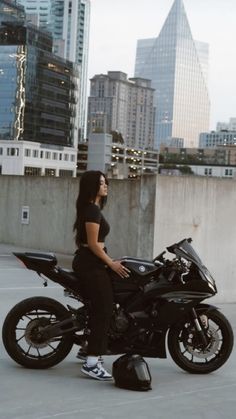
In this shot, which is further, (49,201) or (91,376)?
(49,201)

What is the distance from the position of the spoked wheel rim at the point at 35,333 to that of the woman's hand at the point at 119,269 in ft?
2.06

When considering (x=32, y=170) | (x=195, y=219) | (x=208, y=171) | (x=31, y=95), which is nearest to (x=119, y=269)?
(x=195, y=219)

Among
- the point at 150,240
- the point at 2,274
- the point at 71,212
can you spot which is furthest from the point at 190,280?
the point at 71,212

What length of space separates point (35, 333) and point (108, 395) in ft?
2.64

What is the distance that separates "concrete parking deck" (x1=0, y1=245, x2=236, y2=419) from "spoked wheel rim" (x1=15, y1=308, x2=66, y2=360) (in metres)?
Answer: 0.15

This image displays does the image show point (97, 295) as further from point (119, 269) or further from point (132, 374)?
point (132, 374)

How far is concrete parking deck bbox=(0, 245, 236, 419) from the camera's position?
163 inches

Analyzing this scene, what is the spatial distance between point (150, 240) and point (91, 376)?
563cm

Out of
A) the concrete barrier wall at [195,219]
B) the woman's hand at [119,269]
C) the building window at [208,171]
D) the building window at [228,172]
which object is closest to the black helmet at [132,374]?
the woman's hand at [119,269]

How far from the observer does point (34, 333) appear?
5.03 meters

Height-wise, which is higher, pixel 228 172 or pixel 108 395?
pixel 228 172

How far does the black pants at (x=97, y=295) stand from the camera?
484 cm

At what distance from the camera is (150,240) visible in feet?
34.3

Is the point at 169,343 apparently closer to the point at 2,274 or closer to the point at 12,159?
the point at 2,274
